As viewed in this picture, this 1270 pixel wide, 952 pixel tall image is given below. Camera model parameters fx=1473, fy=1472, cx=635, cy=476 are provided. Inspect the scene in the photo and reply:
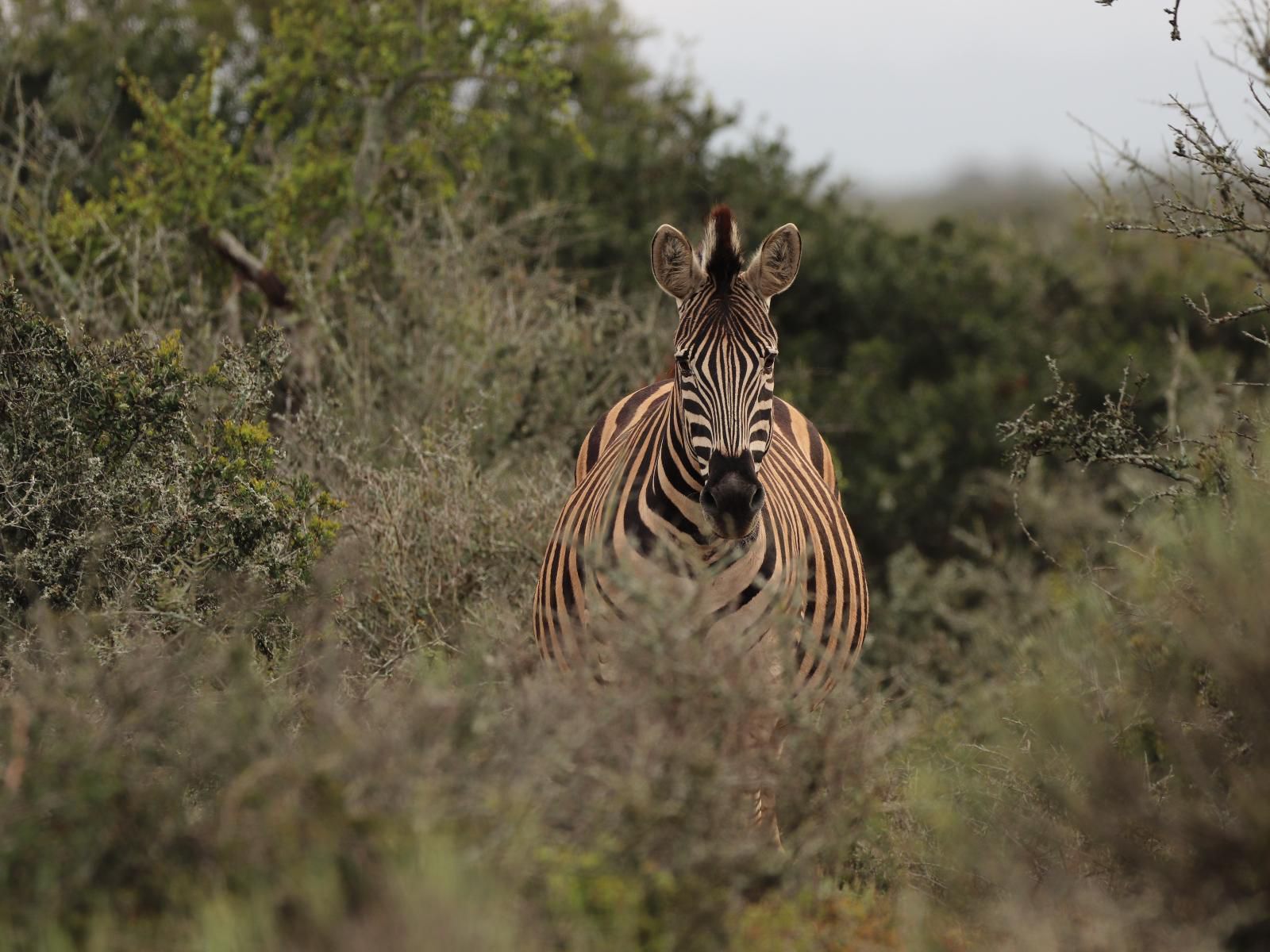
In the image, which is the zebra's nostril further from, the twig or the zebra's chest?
the twig

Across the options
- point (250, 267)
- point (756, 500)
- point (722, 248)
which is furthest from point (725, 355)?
point (250, 267)

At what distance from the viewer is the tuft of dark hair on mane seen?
5.04 metres

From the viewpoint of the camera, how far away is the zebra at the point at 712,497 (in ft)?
15.6

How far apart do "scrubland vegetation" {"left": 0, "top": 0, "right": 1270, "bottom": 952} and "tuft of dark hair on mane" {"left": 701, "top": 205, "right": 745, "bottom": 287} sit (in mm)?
1534

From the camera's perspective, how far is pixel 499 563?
7289 mm

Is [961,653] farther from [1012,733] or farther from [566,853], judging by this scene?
[566,853]

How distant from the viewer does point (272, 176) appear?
10344mm

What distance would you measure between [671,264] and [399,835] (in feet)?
8.59

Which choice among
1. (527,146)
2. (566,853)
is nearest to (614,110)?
(527,146)

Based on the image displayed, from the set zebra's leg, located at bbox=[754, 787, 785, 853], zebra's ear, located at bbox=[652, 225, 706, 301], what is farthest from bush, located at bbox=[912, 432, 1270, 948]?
zebra's ear, located at bbox=[652, 225, 706, 301]

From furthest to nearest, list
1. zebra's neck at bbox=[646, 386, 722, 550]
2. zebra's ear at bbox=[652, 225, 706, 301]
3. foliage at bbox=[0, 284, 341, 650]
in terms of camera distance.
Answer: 1. foliage at bbox=[0, 284, 341, 650]
2. zebra's ear at bbox=[652, 225, 706, 301]
3. zebra's neck at bbox=[646, 386, 722, 550]

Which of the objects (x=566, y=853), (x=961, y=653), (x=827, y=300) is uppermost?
(x=566, y=853)

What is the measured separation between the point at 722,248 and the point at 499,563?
8.88 ft

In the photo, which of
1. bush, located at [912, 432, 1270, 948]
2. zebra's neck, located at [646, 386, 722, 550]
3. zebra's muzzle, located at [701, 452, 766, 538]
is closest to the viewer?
bush, located at [912, 432, 1270, 948]
